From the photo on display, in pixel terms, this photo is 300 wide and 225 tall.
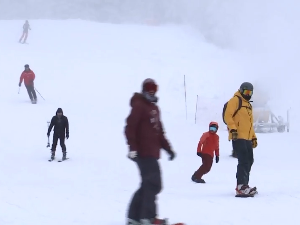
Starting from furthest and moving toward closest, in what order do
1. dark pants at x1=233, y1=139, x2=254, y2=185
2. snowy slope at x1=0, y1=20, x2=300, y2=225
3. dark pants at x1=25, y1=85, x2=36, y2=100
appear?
dark pants at x1=25, y1=85, x2=36, y2=100
dark pants at x1=233, y1=139, x2=254, y2=185
snowy slope at x1=0, y1=20, x2=300, y2=225

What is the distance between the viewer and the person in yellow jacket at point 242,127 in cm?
752

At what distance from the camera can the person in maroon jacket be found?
545cm

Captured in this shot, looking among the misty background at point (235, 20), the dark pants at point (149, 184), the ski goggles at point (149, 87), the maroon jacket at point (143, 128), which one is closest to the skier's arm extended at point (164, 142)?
the maroon jacket at point (143, 128)

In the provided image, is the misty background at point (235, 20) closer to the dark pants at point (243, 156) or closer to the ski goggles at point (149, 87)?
the dark pants at point (243, 156)

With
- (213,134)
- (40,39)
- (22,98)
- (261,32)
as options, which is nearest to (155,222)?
(213,134)

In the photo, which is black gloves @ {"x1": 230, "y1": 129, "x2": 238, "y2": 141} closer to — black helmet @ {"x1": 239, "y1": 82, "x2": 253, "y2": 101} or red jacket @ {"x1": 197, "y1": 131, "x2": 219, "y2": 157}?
black helmet @ {"x1": 239, "y1": 82, "x2": 253, "y2": 101}

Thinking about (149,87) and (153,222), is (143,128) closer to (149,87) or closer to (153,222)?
(149,87)

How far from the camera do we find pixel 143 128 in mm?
5520

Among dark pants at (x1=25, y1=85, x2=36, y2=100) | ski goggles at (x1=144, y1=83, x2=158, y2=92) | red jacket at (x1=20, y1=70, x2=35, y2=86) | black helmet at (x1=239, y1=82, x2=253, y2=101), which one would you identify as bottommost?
ski goggles at (x1=144, y1=83, x2=158, y2=92)

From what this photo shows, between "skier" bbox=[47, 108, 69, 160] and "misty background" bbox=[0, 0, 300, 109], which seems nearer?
"skier" bbox=[47, 108, 69, 160]

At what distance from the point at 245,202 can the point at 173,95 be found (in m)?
18.8

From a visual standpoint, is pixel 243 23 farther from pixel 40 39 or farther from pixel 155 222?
pixel 155 222

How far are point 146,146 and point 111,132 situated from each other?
37.6ft

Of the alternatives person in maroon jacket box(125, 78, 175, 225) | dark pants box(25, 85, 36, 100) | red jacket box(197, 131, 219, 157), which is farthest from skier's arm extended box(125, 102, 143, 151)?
dark pants box(25, 85, 36, 100)
